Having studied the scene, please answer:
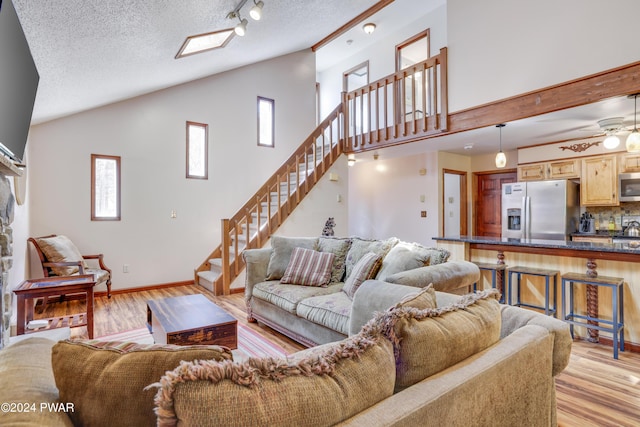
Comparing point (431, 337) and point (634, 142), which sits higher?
point (634, 142)

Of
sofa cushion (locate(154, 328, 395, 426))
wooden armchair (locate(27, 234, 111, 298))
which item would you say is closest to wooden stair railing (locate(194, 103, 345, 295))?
wooden armchair (locate(27, 234, 111, 298))

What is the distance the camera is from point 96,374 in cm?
73

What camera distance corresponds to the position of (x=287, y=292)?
3012 mm

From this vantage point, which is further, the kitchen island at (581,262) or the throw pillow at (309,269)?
the throw pillow at (309,269)

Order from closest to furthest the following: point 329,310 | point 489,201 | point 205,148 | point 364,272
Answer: point 329,310
point 364,272
point 205,148
point 489,201

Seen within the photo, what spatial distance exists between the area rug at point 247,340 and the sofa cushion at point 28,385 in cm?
195

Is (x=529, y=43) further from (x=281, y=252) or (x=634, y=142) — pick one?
(x=281, y=252)

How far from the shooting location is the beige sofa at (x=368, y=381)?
2.10 ft

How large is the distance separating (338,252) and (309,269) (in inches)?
13.6

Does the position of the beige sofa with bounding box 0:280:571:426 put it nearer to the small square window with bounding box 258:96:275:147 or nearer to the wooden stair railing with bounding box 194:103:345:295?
the wooden stair railing with bounding box 194:103:345:295

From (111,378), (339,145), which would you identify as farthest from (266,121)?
(111,378)

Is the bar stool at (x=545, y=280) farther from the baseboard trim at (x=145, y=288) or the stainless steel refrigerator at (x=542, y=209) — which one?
the baseboard trim at (x=145, y=288)

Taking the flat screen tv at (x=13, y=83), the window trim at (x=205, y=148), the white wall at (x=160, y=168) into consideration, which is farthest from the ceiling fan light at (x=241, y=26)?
the flat screen tv at (x=13, y=83)

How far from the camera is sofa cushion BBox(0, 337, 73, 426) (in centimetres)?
65
